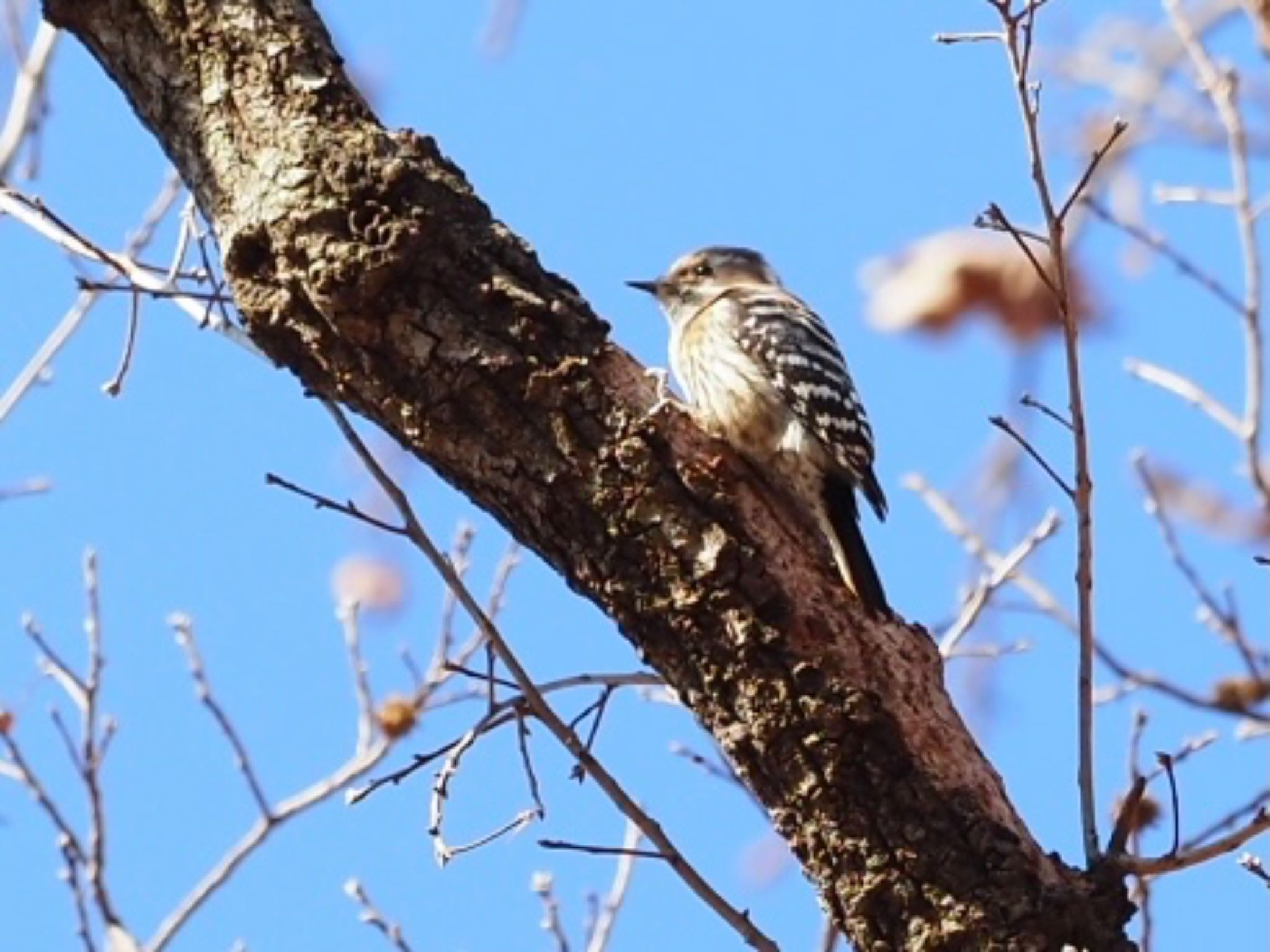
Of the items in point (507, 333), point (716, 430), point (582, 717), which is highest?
point (716, 430)

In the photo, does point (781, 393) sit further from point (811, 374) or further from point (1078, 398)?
point (1078, 398)

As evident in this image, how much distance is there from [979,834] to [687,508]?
60 centimetres

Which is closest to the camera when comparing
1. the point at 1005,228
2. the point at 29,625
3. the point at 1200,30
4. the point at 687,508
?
the point at 1005,228

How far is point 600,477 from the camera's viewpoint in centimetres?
277

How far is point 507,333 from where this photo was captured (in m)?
2.81

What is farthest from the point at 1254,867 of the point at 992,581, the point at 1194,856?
the point at 992,581

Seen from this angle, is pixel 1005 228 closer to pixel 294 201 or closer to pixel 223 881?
pixel 294 201

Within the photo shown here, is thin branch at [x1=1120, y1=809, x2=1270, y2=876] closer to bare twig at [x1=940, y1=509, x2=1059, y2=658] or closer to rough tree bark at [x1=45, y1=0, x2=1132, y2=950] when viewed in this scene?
rough tree bark at [x1=45, y1=0, x2=1132, y2=950]

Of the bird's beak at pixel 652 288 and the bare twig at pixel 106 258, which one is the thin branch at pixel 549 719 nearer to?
the bare twig at pixel 106 258

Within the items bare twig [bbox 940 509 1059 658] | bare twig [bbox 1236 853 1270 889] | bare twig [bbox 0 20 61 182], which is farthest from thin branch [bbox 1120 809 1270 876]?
bare twig [bbox 0 20 61 182]

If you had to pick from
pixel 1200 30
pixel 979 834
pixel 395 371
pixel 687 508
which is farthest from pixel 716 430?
pixel 1200 30

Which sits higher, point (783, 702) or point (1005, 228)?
point (1005, 228)

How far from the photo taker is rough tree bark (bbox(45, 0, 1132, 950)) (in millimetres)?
2621

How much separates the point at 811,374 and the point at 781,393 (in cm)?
17
